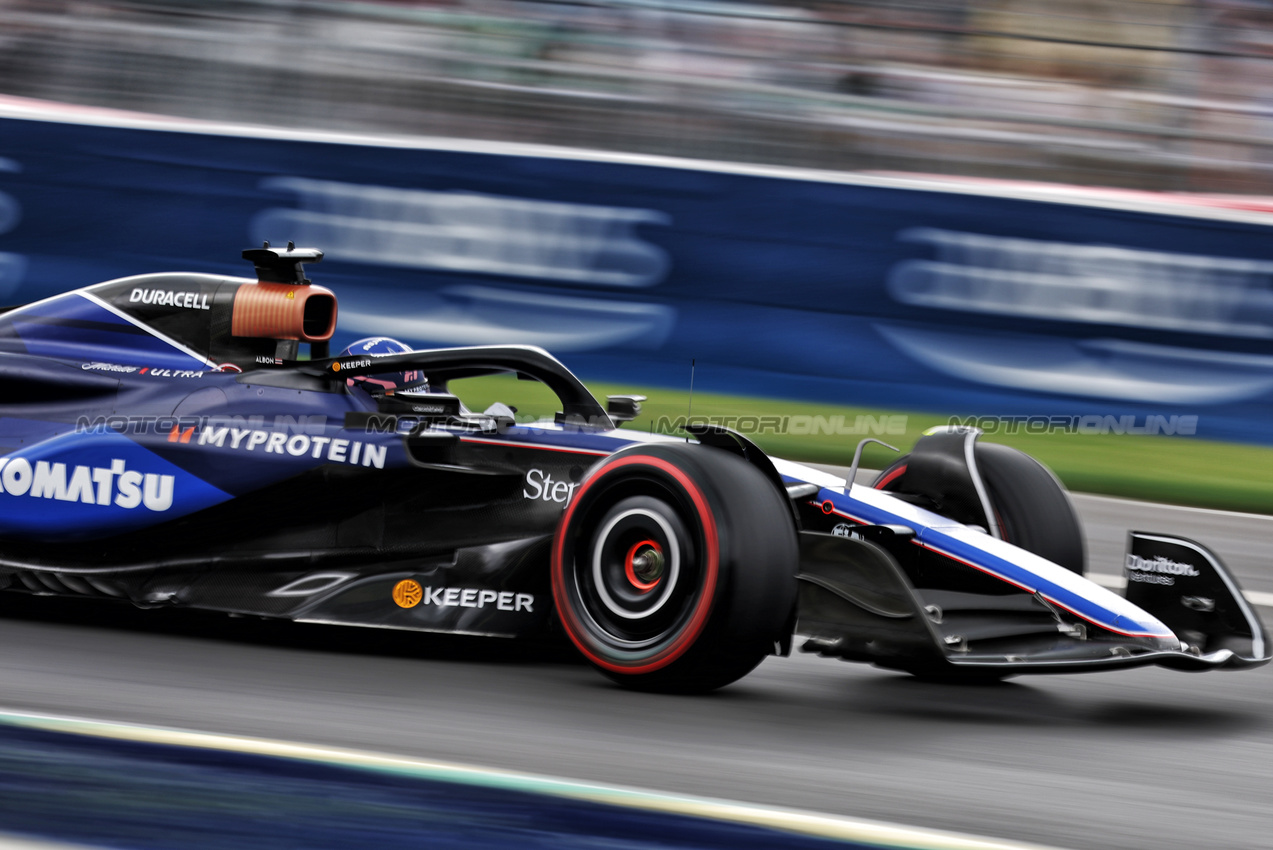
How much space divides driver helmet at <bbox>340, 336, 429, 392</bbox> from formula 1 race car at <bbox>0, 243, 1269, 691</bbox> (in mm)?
18

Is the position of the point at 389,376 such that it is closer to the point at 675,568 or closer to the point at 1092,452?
the point at 675,568

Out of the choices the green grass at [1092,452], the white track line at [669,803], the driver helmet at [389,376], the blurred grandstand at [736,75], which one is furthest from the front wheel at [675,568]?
the blurred grandstand at [736,75]

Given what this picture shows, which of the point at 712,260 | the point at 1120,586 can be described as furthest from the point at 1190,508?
the point at 712,260

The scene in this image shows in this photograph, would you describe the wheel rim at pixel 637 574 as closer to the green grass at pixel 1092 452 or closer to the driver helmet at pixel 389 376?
the driver helmet at pixel 389 376

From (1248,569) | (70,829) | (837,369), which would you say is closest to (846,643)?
(70,829)

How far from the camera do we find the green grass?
333 inches

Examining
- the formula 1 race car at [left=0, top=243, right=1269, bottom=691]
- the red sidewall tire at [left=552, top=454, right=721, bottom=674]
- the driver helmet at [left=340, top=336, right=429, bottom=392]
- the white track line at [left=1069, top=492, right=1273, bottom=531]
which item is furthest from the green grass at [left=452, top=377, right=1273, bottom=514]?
the red sidewall tire at [left=552, top=454, right=721, bottom=674]

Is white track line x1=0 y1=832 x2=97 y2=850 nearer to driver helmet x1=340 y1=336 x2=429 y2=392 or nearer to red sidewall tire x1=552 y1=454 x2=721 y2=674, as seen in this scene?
red sidewall tire x1=552 y1=454 x2=721 y2=674

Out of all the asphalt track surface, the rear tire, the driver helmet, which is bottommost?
the asphalt track surface

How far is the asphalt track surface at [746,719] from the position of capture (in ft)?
10.9

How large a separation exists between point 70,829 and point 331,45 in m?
9.04

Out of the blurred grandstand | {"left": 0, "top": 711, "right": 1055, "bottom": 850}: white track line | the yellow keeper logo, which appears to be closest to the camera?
{"left": 0, "top": 711, "right": 1055, "bottom": 850}: white track line

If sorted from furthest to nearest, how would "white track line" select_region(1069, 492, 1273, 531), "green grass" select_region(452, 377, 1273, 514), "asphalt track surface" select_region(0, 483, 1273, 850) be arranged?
"green grass" select_region(452, 377, 1273, 514)
"white track line" select_region(1069, 492, 1273, 531)
"asphalt track surface" select_region(0, 483, 1273, 850)

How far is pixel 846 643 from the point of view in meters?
3.92
